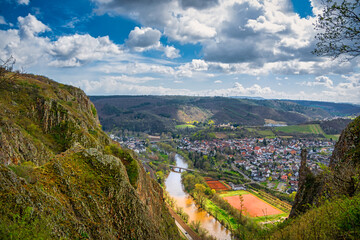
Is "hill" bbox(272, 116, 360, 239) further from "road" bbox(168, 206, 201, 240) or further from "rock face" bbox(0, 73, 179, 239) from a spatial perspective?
"road" bbox(168, 206, 201, 240)

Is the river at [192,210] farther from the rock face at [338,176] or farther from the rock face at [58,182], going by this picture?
the rock face at [338,176]

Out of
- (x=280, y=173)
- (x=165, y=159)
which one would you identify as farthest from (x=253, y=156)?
(x=165, y=159)

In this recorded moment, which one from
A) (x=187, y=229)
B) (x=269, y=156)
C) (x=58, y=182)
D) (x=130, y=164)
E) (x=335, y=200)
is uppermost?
(x=335, y=200)

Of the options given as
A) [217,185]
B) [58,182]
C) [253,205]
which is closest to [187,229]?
[253,205]

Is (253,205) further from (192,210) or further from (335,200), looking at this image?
(335,200)

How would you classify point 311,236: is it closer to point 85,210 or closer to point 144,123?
point 85,210

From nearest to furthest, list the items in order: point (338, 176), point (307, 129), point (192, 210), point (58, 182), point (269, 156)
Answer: point (338, 176) → point (58, 182) → point (192, 210) → point (269, 156) → point (307, 129)
